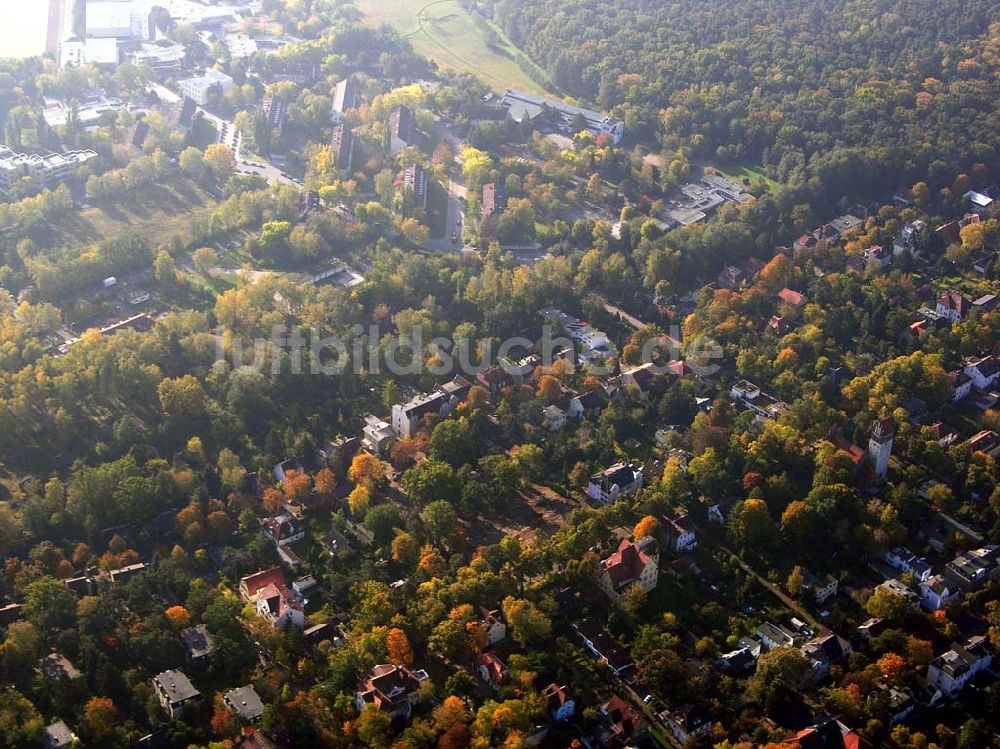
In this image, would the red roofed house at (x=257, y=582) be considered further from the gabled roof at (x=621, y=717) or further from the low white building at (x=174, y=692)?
the gabled roof at (x=621, y=717)

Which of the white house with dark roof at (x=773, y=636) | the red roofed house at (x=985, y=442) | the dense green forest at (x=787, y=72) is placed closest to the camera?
the white house with dark roof at (x=773, y=636)

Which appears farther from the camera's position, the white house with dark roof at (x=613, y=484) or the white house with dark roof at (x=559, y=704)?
the white house with dark roof at (x=613, y=484)

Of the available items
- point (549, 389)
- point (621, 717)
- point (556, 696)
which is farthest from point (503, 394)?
point (621, 717)

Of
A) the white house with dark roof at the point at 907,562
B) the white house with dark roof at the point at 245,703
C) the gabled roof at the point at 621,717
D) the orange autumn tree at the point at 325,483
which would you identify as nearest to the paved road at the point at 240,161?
the orange autumn tree at the point at 325,483

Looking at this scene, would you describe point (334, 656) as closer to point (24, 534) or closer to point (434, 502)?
point (434, 502)

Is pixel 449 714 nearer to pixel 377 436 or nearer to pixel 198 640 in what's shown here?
pixel 198 640

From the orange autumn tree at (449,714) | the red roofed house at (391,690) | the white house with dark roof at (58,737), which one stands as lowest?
the white house with dark roof at (58,737)

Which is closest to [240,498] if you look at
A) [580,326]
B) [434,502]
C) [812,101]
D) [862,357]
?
[434,502]
